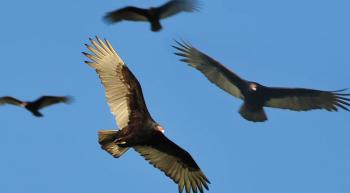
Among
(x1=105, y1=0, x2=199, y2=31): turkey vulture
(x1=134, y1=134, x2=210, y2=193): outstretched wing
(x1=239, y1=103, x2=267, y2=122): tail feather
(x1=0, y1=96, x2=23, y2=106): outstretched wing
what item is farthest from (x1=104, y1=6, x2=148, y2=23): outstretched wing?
(x1=239, y1=103, x2=267, y2=122): tail feather

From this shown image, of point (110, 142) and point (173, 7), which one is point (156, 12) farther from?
point (110, 142)

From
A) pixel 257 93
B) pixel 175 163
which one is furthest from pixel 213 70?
A: pixel 175 163

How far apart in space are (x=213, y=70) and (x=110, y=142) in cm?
390

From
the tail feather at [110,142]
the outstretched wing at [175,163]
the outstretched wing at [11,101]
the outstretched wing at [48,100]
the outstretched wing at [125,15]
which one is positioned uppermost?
the outstretched wing at [125,15]

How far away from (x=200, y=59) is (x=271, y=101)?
5.11 ft

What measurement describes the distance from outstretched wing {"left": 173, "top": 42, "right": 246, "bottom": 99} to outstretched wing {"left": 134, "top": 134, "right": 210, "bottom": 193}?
2.81 metres

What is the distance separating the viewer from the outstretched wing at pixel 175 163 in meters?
16.5

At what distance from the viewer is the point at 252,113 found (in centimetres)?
1894

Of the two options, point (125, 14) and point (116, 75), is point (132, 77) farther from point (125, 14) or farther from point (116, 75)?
point (125, 14)

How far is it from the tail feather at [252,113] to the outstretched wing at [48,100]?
3214 mm

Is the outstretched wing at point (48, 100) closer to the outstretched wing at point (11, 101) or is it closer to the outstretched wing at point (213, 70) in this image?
the outstretched wing at point (11, 101)

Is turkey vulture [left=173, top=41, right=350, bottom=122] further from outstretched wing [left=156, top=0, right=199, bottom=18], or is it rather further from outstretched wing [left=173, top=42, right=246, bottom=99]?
outstretched wing [left=156, top=0, right=199, bottom=18]

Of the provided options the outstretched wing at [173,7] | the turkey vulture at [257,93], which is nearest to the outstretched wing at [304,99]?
the turkey vulture at [257,93]

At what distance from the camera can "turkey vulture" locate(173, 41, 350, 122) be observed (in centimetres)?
1908
